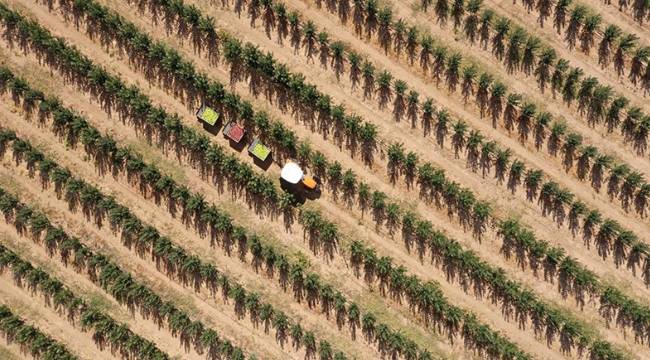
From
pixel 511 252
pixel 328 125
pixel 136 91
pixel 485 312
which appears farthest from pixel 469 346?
pixel 136 91

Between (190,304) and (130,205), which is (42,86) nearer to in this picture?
(130,205)

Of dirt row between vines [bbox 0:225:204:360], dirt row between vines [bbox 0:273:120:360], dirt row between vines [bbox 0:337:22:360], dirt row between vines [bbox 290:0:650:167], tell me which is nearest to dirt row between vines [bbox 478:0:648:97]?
dirt row between vines [bbox 290:0:650:167]

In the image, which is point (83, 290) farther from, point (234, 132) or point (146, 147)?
point (234, 132)

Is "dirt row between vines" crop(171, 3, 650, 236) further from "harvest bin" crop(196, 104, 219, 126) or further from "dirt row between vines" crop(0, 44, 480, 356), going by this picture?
"dirt row between vines" crop(0, 44, 480, 356)

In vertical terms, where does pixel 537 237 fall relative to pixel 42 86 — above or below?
above

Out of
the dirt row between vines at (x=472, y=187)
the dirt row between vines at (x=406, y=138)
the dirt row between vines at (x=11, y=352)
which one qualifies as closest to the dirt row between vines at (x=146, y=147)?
the dirt row between vines at (x=472, y=187)
